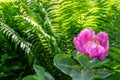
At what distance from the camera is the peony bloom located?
120 centimetres

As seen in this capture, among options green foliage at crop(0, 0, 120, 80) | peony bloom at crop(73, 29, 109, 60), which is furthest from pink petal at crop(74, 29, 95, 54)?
green foliage at crop(0, 0, 120, 80)

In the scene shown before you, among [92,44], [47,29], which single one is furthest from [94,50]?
[47,29]

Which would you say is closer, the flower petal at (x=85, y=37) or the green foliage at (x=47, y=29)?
the flower petal at (x=85, y=37)

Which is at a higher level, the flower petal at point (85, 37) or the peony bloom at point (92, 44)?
the flower petal at point (85, 37)

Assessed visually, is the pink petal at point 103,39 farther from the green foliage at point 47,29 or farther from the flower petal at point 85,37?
the green foliage at point 47,29

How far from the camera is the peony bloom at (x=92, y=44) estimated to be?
1203mm

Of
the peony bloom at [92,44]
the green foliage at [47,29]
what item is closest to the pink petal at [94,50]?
the peony bloom at [92,44]

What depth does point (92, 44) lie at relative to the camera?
3.98 feet

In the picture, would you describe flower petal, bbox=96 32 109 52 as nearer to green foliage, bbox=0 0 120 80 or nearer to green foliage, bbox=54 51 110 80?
green foliage, bbox=54 51 110 80

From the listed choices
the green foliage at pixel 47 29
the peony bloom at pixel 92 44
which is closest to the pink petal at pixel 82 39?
the peony bloom at pixel 92 44

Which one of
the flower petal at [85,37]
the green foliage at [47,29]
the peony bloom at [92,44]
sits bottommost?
the green foliage at [47,29]

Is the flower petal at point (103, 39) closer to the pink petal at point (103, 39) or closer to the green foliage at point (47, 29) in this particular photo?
→ the pink petal at point (103, 39)

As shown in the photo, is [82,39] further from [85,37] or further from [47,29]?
[47,29]

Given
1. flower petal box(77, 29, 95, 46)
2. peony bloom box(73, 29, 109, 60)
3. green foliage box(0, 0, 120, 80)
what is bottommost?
green foliage box(0, 0, 120, 80)
